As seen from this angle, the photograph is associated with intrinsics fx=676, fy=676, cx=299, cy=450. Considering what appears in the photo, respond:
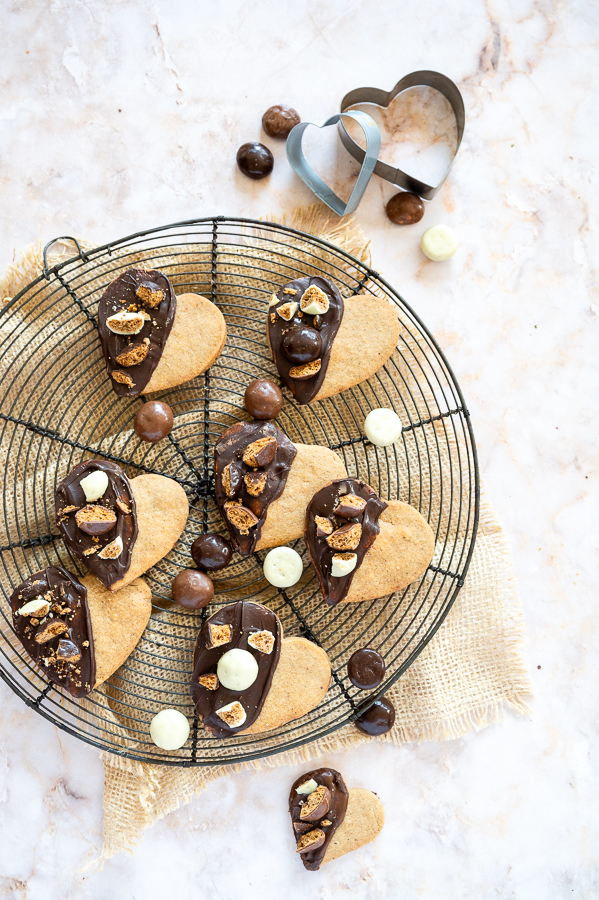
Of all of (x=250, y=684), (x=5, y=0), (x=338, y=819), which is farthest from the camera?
(x=5, y=0)

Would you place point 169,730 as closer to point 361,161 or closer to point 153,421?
point 153,421

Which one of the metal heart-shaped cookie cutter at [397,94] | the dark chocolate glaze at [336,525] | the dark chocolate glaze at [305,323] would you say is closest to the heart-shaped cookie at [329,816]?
the dark chocolate glaze at [336,525]

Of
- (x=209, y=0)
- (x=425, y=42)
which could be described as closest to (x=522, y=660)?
(x=425, y=42)

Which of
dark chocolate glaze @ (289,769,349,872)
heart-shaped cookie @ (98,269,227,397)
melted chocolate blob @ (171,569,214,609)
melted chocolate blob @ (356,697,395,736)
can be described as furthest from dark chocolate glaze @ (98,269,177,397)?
dark chocolate glaze @ (289,769,349,872)

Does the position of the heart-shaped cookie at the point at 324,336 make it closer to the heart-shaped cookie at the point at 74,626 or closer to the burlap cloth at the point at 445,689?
the burlap cloth at the point at 445,689

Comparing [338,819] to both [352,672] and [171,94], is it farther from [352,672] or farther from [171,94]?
[171,94]

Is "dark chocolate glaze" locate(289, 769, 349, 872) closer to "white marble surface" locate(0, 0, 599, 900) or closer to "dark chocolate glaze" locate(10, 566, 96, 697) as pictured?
"white marble surface" locate(0, 0, 599, 900)
